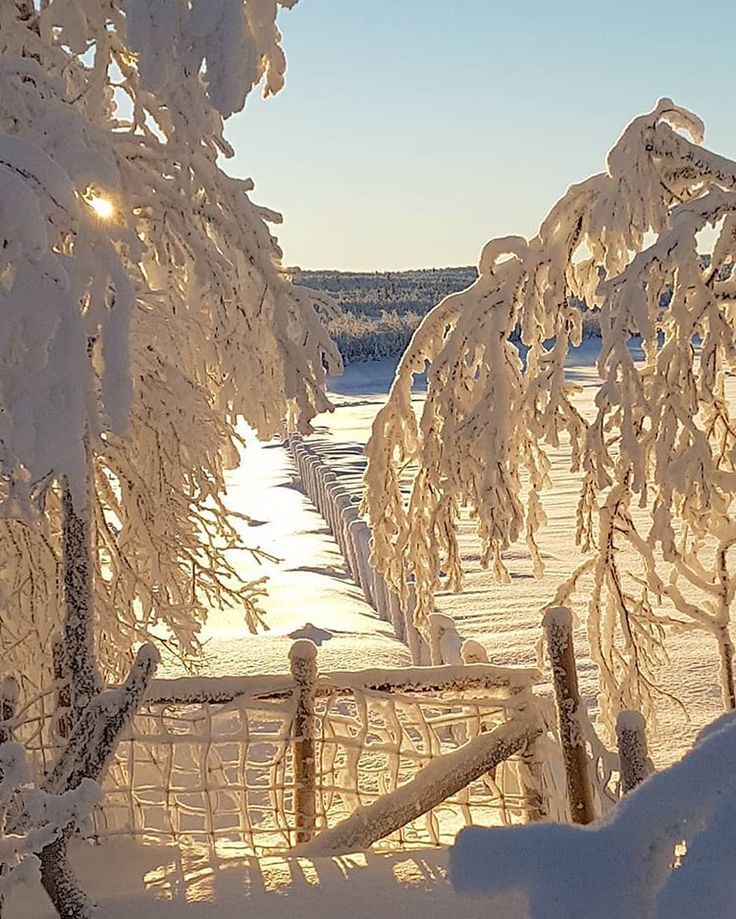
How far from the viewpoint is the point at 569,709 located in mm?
4551

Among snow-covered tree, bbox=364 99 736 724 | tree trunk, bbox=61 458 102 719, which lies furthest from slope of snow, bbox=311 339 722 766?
tree trunk, bbox=61 458 102 719

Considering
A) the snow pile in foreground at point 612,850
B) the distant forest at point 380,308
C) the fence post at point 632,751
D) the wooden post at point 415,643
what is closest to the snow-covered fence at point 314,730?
the fence post at point 632,751

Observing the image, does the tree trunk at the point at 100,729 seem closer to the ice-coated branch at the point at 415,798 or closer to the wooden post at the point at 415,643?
the ice-coated branch at the point at 415,798

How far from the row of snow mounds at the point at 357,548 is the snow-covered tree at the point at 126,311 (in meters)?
2.32

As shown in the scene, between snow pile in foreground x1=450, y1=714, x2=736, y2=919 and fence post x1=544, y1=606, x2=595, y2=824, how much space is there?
3.18 metres

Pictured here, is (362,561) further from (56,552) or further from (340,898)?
(340,898)

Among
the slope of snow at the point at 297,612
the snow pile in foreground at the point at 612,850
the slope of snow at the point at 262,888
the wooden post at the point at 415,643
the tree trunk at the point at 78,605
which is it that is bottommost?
the slope of snow at the point at 297,612

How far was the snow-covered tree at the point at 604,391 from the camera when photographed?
161 inches

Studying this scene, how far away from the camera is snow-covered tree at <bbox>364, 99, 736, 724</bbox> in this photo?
409 centimetres

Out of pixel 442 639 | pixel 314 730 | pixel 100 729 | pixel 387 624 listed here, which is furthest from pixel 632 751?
pixel 387 624

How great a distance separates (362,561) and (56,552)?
623 centimetres

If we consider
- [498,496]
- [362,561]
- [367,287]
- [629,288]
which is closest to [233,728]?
[362,561]

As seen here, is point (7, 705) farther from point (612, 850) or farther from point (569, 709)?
point (612, 850)

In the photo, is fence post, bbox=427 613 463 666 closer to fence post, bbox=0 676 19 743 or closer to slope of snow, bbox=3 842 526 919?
slope of snow, bbox=3 842 526 919
